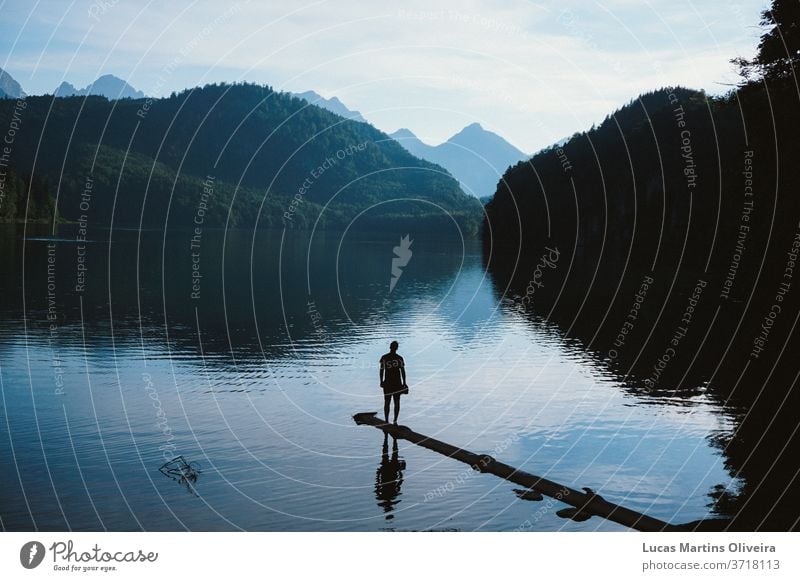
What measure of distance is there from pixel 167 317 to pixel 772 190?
54.5 metres

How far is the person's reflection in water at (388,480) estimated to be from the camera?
28828 mm

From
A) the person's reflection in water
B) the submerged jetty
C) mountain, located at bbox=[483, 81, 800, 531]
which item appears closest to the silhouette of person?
the submerged jetty

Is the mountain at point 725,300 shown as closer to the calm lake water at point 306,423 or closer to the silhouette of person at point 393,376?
the calm lake water at point 306,423

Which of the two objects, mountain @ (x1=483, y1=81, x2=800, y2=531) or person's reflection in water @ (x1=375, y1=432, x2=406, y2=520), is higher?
mountain @ (x1=483, y1=81, x2=800, y2=531)

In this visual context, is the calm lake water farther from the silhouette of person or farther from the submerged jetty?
the silhouette of person

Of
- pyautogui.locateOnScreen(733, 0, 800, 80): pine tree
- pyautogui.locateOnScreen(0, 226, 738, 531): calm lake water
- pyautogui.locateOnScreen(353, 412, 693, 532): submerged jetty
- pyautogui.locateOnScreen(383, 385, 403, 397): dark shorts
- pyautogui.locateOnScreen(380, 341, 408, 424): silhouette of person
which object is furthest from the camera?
pyautogui.locateOnScreen(733, 0, 800, 80): pine tree

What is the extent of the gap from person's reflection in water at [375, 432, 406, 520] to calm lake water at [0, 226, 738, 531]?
0.10 meters

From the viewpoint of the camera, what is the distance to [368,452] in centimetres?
3509

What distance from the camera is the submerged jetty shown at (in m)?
26.4

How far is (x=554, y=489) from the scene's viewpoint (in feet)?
97.7

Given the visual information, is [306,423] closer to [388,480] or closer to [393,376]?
[393,376]

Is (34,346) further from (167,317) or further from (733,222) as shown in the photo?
(733,222)
